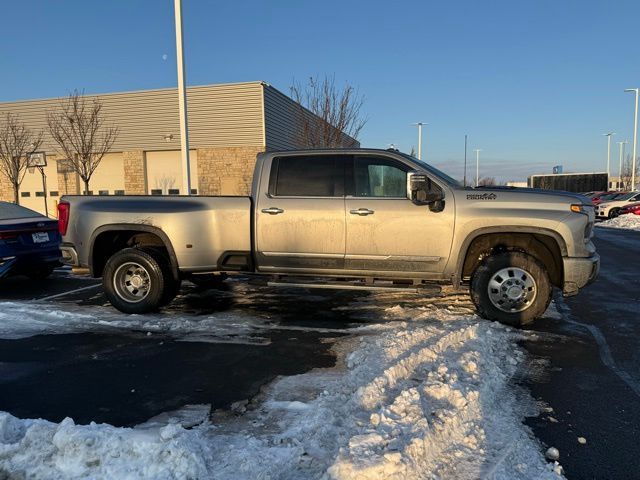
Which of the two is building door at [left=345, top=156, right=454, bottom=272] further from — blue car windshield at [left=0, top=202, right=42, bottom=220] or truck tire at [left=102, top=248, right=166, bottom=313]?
blue car windshield at [left=0, top=202, right=42, bottom=220]

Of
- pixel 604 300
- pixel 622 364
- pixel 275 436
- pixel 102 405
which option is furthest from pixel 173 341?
pixel 604 300

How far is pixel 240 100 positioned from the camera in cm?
2203

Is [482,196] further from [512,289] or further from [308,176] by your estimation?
[308,176]

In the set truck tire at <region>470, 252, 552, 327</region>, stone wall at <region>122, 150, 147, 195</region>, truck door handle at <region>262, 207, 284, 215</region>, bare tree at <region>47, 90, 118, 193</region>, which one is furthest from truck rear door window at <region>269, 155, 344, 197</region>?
stone wall at <region>122, 150, 147, 195</region>

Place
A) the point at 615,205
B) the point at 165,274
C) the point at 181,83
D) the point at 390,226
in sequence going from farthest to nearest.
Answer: the point at 615,205
the point at 181,83
the point at 165,274
the point at 390,226

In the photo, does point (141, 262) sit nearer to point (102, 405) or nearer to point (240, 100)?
point (102, 405)

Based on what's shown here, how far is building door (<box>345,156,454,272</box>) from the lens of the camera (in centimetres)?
582

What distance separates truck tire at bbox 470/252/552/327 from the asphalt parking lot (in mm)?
298

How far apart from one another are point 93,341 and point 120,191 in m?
21.4

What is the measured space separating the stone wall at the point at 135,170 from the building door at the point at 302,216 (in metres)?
19.4

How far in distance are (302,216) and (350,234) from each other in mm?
640

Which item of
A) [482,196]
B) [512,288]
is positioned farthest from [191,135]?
[512,288]

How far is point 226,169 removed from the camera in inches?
893

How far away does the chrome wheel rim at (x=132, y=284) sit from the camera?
21.5ft
